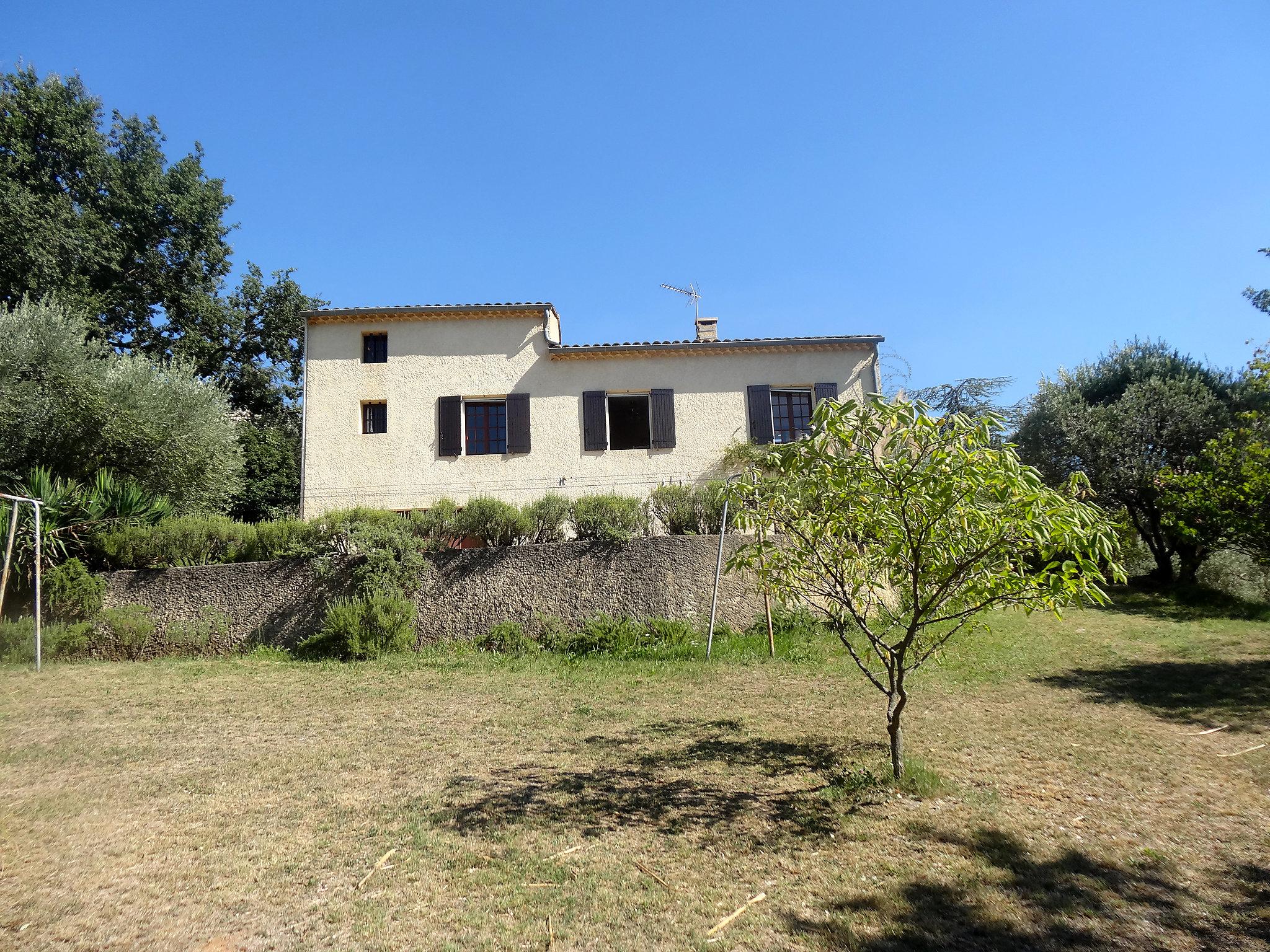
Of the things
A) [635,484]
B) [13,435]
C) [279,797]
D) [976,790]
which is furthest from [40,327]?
[976,790]

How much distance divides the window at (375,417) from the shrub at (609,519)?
6392 mm

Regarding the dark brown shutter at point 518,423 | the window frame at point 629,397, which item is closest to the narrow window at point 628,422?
the window frame at point 629,397

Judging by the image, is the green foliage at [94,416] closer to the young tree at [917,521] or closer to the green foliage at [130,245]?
the green foliage at [130,245]

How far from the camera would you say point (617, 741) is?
20.6 feet

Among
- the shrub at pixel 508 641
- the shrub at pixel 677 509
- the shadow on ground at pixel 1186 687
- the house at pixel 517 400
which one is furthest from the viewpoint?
the house at pixel 517 400

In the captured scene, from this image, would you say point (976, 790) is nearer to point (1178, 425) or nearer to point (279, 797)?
point (279, 797)

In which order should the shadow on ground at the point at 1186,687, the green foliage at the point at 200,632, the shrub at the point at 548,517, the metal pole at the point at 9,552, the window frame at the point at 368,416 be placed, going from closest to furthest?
the shadow on ground at the point at 1186,687 < the metal pole at the point at 9,552 < the green foliage at the point at 200,632 < the shrub at the point at 548,517 < the window frame at the point at 368,416

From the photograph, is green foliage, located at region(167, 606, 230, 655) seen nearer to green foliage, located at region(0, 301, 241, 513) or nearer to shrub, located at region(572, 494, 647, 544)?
green foliage, located at region(0, 301, 241, 513)

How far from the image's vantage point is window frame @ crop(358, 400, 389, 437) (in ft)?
52.1

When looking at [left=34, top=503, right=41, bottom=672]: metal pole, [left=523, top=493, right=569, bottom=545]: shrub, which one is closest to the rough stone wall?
[left=523, top=493, right=569, bottom=545]: shrub

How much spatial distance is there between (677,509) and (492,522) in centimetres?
308

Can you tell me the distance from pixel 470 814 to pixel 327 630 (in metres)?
6.79

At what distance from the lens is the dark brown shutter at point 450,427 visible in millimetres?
15641

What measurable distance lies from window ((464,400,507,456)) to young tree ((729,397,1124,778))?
36.7 feet
